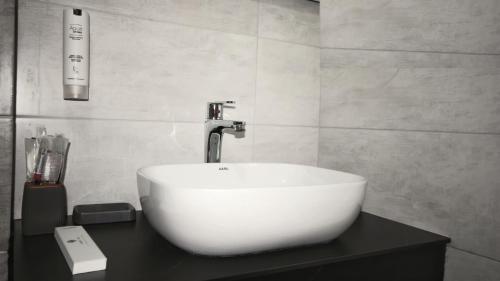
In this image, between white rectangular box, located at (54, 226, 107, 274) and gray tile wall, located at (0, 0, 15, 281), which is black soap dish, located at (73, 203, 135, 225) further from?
gray tile wall, located at (0, 0, 15, 281)

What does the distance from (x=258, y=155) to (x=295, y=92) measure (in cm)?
27

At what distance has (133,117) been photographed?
103 centimetres

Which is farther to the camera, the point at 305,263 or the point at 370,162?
the point at 370,162

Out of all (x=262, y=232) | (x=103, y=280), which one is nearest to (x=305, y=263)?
(x=262, y=232)

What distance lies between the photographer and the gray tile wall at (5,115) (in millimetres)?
670

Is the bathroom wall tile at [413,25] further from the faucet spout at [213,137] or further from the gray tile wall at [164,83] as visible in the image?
the faucet spout at [213,137]

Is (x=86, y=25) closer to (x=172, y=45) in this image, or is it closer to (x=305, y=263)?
(x=172, y=45)

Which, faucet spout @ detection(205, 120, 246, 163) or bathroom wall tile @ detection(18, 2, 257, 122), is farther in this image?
faucet spout @ detection(205, 120, 246, 163)

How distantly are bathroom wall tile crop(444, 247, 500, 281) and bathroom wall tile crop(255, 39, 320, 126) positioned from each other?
61 centimetres

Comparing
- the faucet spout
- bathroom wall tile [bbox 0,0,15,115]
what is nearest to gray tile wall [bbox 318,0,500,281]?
the faucet spout

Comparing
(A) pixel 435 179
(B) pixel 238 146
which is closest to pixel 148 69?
(B) pixel 238 146

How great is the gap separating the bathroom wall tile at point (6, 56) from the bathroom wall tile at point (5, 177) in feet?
0.10

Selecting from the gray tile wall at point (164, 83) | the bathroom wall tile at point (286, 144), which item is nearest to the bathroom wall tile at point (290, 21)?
the gray tile wall at point (164, 83)

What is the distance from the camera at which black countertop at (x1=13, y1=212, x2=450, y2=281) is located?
612 mm
